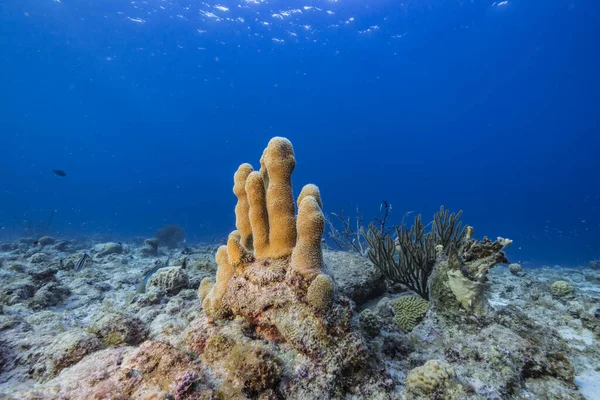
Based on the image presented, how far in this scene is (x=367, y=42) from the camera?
1555 inches

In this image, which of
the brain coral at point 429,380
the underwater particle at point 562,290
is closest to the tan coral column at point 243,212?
the brain coral at point 429,380

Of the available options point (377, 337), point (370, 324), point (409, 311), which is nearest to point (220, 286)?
point (370, 324)

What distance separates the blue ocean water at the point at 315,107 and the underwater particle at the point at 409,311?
30.6m

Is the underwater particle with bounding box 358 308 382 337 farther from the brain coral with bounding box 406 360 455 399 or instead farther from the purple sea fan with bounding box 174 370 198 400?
the purple sea fan with bounding box 174 370 198 400

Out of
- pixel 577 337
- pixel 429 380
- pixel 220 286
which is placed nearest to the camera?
pixel 429 380

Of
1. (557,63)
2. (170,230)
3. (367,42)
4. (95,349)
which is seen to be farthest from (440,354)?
(557,63)

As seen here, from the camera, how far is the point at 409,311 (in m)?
3.58

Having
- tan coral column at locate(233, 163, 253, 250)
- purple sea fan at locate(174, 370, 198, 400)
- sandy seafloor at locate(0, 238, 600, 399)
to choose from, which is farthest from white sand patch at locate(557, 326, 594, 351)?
purple sea fan at locate(174, 370, 198, 400)

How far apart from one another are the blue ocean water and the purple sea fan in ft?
99.3

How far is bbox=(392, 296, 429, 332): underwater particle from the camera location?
3.38m

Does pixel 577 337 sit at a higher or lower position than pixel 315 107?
lower

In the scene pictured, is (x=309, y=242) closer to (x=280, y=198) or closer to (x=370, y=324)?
(x=280, y=198)

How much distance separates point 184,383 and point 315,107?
234 ft

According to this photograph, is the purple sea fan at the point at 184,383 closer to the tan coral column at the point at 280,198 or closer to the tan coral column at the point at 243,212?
the tan coral column at the point at 280,198
